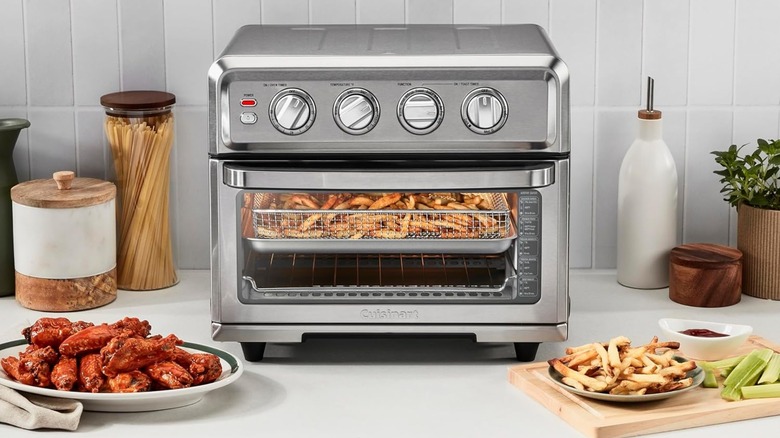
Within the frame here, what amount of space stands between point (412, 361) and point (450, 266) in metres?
0.17

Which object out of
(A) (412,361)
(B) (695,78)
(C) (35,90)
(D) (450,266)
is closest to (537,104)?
(D) (450,266)

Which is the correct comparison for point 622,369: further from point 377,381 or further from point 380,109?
point 380,109

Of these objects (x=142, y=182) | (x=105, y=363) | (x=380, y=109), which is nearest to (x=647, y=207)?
(x=380, y=109)

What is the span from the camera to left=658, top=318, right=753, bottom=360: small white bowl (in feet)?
6.02

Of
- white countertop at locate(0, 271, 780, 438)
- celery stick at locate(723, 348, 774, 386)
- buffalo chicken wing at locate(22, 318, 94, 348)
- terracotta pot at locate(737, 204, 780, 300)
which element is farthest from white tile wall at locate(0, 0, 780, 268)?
celery stick at locate(723, 348, 774, 386)

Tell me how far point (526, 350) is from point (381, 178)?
371 mm

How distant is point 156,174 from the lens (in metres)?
2.21

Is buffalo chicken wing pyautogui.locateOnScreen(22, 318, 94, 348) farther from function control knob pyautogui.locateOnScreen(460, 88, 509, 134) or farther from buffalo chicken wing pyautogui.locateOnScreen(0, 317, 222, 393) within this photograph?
function control knob pyautogui.locateOnScreen(460, 88, 509, 134)

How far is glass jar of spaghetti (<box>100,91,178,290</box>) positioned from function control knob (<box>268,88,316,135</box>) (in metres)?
0.50

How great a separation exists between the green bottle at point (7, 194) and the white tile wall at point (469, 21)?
0.51ft

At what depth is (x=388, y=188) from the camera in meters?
1.78

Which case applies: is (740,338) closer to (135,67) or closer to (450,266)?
(450,266)

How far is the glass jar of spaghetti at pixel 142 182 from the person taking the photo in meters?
2.18

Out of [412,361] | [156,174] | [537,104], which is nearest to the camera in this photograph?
[537,104]
